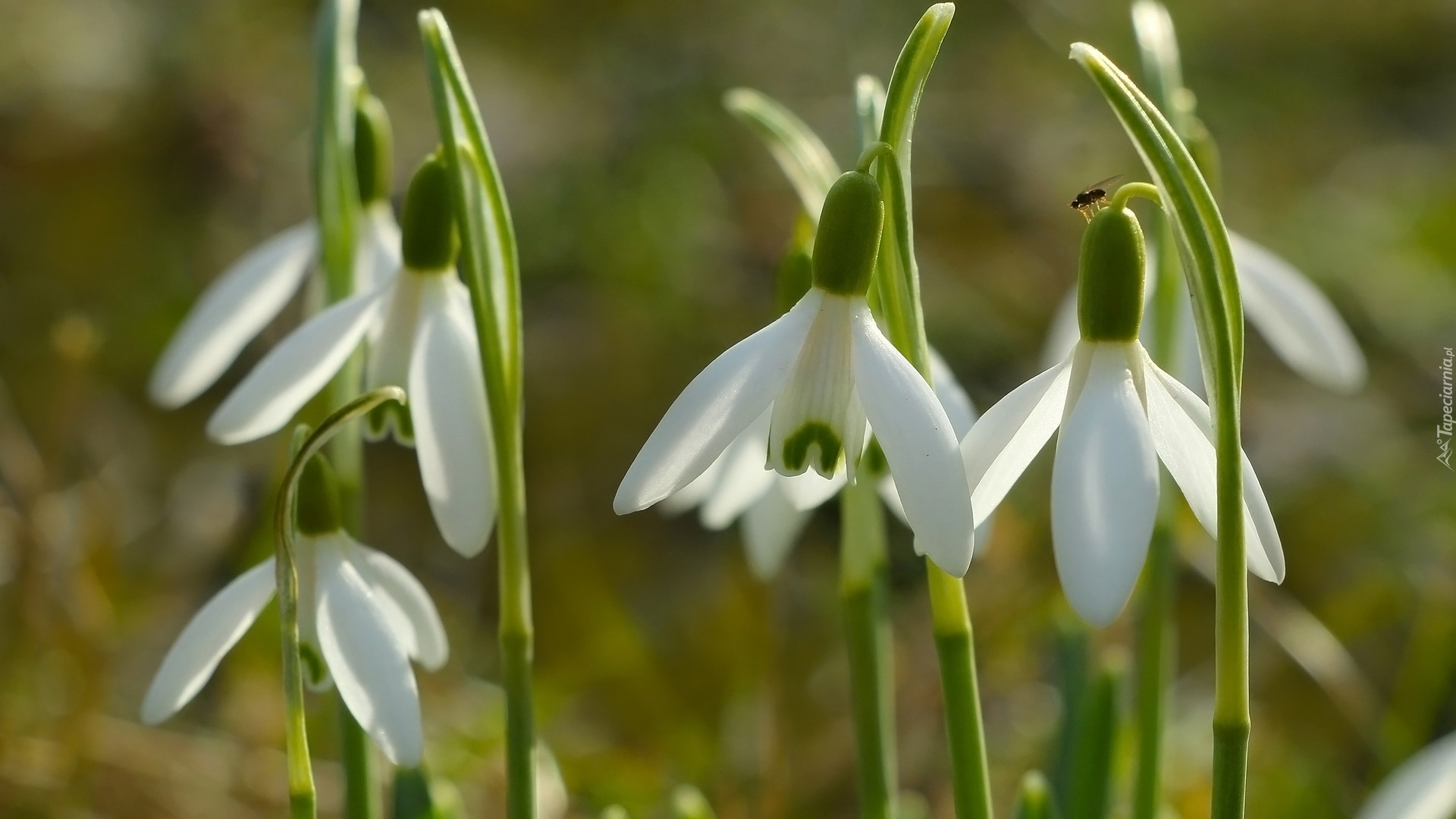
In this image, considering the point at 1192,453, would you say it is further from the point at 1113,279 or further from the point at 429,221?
the point at 429,221

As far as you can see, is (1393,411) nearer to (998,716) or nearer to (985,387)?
(985,387)

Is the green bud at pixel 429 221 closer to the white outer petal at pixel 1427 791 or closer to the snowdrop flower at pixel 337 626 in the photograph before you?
the snowdrop flower at pixel 337 626

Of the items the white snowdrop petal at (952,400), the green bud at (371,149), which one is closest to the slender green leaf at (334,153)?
the green bud at (371,149)

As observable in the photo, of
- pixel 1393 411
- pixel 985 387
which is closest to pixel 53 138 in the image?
pixel 985 387

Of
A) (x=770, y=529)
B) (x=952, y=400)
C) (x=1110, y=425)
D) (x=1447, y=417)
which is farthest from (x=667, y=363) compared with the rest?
(x=1110, y=425)

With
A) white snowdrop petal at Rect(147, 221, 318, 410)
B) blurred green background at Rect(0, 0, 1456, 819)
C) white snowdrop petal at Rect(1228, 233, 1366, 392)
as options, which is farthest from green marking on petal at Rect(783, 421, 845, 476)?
blurred green background at Rect(0, 0, 1456, 819)
